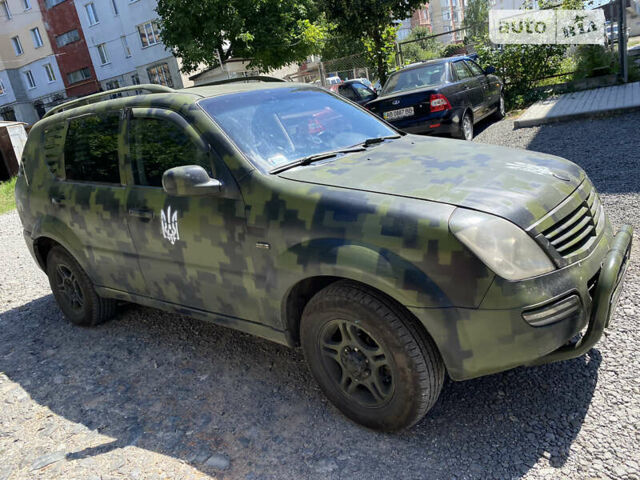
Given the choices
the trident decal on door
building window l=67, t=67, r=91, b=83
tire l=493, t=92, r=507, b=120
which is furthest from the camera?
building window l=67, t=67, r=91, b=83

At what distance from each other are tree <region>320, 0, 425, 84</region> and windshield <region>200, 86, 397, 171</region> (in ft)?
37.7

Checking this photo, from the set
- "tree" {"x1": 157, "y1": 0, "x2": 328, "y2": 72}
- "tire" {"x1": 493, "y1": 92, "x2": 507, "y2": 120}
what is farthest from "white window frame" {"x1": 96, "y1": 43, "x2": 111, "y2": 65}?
"tire" {"x1": 493, "y1": 92, "x2": 507, "y2": 120}

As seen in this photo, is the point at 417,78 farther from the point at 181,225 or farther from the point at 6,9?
the point at 6,9

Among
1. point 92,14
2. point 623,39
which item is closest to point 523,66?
point 623,39

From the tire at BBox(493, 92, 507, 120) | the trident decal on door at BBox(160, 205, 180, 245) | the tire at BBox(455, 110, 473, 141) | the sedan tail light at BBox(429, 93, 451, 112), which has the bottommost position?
the tire at BBox(493, 92, 507, 120)

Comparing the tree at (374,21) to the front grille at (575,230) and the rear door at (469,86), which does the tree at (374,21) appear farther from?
the front grille at (575,230)

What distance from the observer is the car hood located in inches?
92.2

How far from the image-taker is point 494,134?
32.6 feet

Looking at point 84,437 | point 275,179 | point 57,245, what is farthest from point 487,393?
point 57,245

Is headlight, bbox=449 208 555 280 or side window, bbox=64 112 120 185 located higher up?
side window, bbox=64 112 120 185

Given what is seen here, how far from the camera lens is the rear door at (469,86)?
938 cm

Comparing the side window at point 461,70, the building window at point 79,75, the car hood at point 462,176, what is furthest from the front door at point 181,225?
the building window at point 79,75

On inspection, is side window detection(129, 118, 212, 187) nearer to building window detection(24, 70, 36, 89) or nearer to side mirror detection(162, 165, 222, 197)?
side mirror detection(162, 165, 222, 197)

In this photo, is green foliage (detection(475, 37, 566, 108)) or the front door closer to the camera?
the front door
